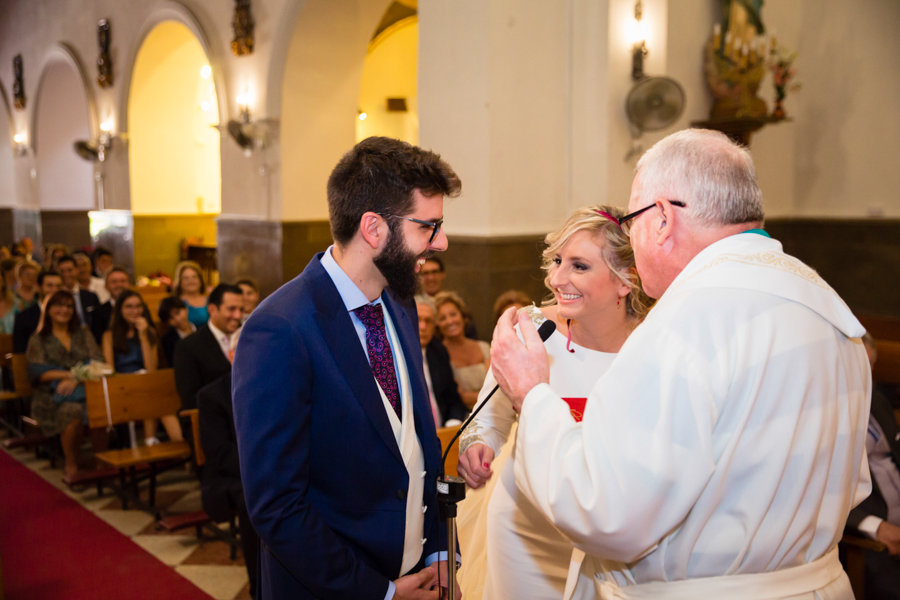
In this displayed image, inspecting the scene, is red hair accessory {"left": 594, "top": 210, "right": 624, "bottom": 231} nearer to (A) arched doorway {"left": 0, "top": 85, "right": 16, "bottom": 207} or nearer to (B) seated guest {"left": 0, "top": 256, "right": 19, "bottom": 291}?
(B) seated guest {"left": 0, "top": 256, "right": 19, "bottom": 291}

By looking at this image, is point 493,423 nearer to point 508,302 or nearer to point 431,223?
point 431,223

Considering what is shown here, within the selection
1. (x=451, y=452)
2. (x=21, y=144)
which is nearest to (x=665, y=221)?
(x=451, y=452)

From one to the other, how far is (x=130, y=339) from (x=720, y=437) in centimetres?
539

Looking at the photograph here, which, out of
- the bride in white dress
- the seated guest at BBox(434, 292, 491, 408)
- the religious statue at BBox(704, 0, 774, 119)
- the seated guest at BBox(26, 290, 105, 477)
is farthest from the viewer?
the religious statue at BBox(704, 0, 774, 119)

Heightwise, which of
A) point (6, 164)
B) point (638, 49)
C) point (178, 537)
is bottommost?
point (178, 537)

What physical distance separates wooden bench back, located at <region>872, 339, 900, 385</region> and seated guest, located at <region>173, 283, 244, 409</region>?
435 centimetres

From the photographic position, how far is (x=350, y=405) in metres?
1.57

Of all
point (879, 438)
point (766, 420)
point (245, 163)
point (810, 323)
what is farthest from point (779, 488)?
point (245, 163)

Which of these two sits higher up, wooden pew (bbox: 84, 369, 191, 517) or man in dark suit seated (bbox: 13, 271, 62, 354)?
man in dark suit seated (bbox: 13, 271, 62, 354)

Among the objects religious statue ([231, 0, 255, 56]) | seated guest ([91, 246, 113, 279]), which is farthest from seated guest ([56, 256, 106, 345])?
religious statue ([231, 0, 255, 56])

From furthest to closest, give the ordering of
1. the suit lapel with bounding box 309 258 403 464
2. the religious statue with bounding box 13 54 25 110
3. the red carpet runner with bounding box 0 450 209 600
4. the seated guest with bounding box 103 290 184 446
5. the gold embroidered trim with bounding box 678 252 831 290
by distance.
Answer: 1. the religious statue with bounding box 13 54 25 110
2. the seated guest with bounding box 103 290 184 446
3. the red carpet runner with bounding box 0 450 209 600
4. the suit lapel with bounding box 309 258 403 464
5. the gold embroidered trim with bounding box 678 252 831 290

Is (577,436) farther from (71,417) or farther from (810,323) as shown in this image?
(71,417)

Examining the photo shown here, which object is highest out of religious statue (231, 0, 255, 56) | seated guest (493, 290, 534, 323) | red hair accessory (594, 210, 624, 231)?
religious statue (231, 0, 255, 56)

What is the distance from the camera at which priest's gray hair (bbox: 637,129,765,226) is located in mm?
1305
